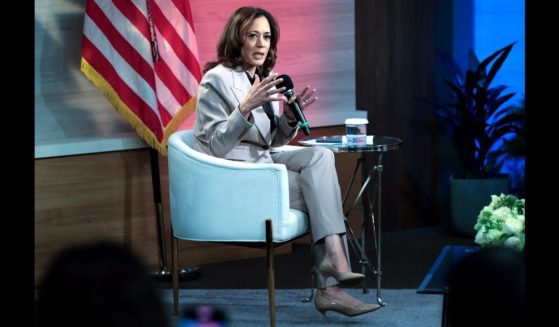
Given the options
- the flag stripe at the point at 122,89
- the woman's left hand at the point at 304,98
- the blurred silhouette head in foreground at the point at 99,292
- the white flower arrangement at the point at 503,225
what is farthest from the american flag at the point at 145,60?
the blurred silhouette head in foreground at the point at 99,292

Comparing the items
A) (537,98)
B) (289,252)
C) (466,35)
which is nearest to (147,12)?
(289,252)

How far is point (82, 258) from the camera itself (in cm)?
87

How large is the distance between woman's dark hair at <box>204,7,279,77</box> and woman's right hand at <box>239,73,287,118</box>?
0.36 metres

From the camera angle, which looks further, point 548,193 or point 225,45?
point 225,45

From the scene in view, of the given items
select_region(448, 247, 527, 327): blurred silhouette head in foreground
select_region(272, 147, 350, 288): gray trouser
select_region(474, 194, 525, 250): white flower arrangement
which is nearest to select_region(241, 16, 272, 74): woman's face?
select_region(272, 147, 350, 288): gray trouser

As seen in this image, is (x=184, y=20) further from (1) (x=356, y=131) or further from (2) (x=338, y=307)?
(2) (x=338, y=307)

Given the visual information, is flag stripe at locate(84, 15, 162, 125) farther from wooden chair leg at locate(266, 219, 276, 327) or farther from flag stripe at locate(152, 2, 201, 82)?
wooden chair leg at locate(266, 219, 276, 327)

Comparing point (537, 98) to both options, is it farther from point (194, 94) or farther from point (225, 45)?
point (194, 94)

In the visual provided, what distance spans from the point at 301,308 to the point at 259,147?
77cm

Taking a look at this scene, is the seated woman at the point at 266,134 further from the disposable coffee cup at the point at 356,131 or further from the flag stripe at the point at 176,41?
the flag stripe at the point at 176,41

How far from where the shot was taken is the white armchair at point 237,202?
154 inches

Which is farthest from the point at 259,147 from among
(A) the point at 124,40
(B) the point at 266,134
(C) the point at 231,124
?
(A) the point at 124,40

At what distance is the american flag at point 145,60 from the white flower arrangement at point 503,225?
2034 mm

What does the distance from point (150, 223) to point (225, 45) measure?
1.23 metres
